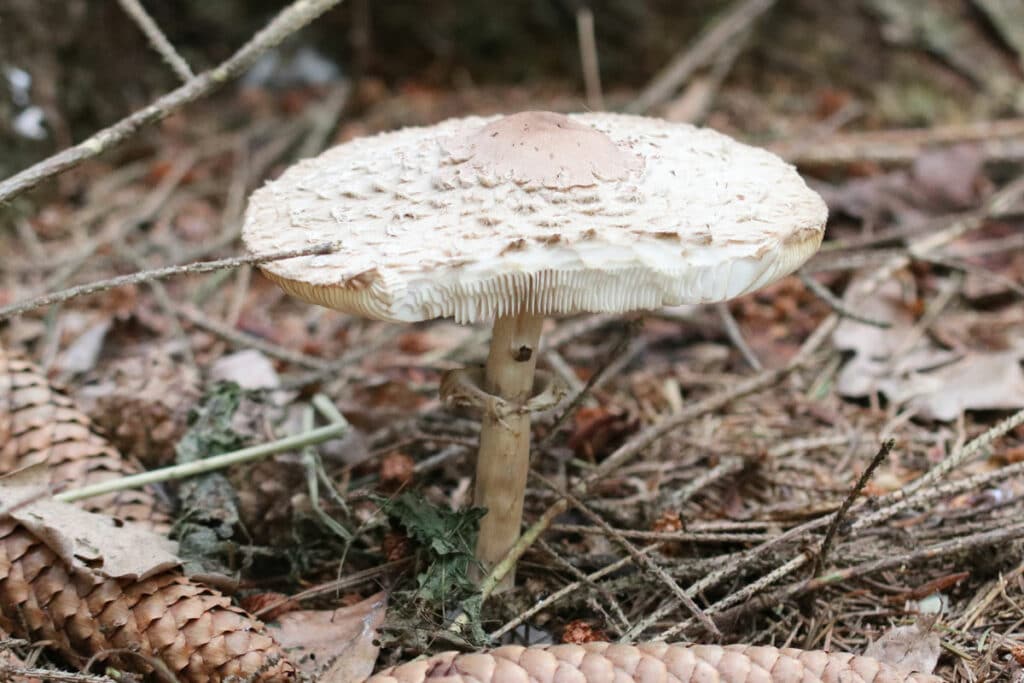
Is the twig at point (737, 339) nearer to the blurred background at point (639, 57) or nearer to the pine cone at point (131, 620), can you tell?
the blurred background at point (639, 57)

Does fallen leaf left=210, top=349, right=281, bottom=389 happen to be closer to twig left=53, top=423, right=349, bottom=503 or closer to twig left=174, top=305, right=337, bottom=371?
twig left=174, top=305, right=337, bottom=371

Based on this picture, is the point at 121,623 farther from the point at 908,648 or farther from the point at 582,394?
the point at 908,648

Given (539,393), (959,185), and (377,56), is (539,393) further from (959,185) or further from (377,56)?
(377,56)

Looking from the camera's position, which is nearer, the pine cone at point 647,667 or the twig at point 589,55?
the pine cone at point 647,667

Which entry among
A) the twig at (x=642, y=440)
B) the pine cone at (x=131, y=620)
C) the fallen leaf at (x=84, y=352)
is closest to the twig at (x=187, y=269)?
the pine cone at (x=131, y=620)

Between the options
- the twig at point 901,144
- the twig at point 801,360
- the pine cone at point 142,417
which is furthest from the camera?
the twig at point 901,144

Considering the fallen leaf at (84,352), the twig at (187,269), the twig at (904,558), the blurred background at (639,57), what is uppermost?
the twig at (187,269)

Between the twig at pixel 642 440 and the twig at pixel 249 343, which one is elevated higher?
the twig at pixel 249 343
